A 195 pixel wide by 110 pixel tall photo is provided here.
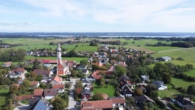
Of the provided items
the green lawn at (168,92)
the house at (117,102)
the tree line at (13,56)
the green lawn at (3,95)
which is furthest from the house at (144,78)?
the tree line at (13,56)

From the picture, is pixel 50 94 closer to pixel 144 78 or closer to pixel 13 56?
pixel 144 78

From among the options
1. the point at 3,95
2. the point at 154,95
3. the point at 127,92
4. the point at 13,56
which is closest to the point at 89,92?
the point at 127,92

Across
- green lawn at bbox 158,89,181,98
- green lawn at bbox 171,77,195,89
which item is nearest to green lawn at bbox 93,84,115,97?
green lawn at bbox 158,89,181,98

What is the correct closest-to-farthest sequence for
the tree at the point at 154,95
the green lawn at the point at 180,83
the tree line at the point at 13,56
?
the tree at the point at 154,95
the green lawn at the point at 180,83
the tree line at the point at 13,56

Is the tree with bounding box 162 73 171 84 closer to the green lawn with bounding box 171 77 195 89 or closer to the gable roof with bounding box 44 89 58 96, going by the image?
the green lawn with bounding box 171 77 195 89

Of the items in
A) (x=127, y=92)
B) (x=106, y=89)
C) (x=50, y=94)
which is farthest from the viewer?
(x=106, y=89)

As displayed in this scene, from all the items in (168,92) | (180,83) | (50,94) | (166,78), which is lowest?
(168,92)

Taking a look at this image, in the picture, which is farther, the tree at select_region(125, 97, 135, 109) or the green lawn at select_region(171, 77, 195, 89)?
the green lawn at select_region(171, 77, 195, 89)

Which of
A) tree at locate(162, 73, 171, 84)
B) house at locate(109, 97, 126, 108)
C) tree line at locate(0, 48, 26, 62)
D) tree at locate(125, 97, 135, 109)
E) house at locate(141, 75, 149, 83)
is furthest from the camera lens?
tree line at locate(0, 48, 26, 62)

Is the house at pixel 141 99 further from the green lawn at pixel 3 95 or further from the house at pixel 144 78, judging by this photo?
the green lawn at pixel 3 95

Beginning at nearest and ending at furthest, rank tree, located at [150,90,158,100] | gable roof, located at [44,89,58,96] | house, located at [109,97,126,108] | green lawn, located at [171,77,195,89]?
house, located at [109,97,126,108] → tree, located at [150,90,158,100] → gable roof, located at [44,89,58,96] → green lawn, located at [171,77,195,89]

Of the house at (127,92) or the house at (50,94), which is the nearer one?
the house at (50,94)

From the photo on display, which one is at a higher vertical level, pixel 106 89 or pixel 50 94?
pixel 50 94
